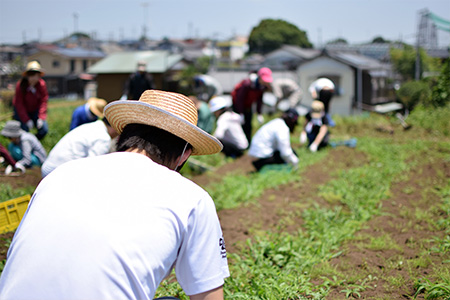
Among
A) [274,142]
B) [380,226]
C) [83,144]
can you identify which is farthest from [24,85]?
[380,226]

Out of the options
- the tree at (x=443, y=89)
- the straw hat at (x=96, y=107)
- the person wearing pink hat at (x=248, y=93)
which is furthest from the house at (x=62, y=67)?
Answer: the straw hat at (x=96, y=107)

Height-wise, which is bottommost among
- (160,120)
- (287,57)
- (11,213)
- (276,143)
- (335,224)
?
(335,224)

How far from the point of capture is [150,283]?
1.48m

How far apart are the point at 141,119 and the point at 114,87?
25197mm

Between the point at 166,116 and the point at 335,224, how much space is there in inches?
127

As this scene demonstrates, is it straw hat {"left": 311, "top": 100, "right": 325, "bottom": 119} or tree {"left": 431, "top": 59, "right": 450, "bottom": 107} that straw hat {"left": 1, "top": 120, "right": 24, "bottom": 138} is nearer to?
straw hat {"left": 311, "top": 100, "right": 325, "bottom": 119}

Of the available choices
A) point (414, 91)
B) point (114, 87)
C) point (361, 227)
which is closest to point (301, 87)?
point (414, 91)

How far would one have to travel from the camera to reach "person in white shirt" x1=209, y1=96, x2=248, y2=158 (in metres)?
8.32

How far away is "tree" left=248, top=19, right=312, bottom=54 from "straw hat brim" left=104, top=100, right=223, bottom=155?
2603 inches

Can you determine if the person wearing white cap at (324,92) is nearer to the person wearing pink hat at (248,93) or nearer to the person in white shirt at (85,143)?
the person wearing pink hat at (248,93)

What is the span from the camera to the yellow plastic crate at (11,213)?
3.90 m

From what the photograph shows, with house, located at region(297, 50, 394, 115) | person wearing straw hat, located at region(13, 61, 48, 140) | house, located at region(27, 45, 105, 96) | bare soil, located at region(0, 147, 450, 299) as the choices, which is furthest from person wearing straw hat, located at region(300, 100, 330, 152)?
house, located at region(27, 45, 105, 96)

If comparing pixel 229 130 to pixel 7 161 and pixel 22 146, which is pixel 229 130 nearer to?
pixel 22 146

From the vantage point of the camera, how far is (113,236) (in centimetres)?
139
